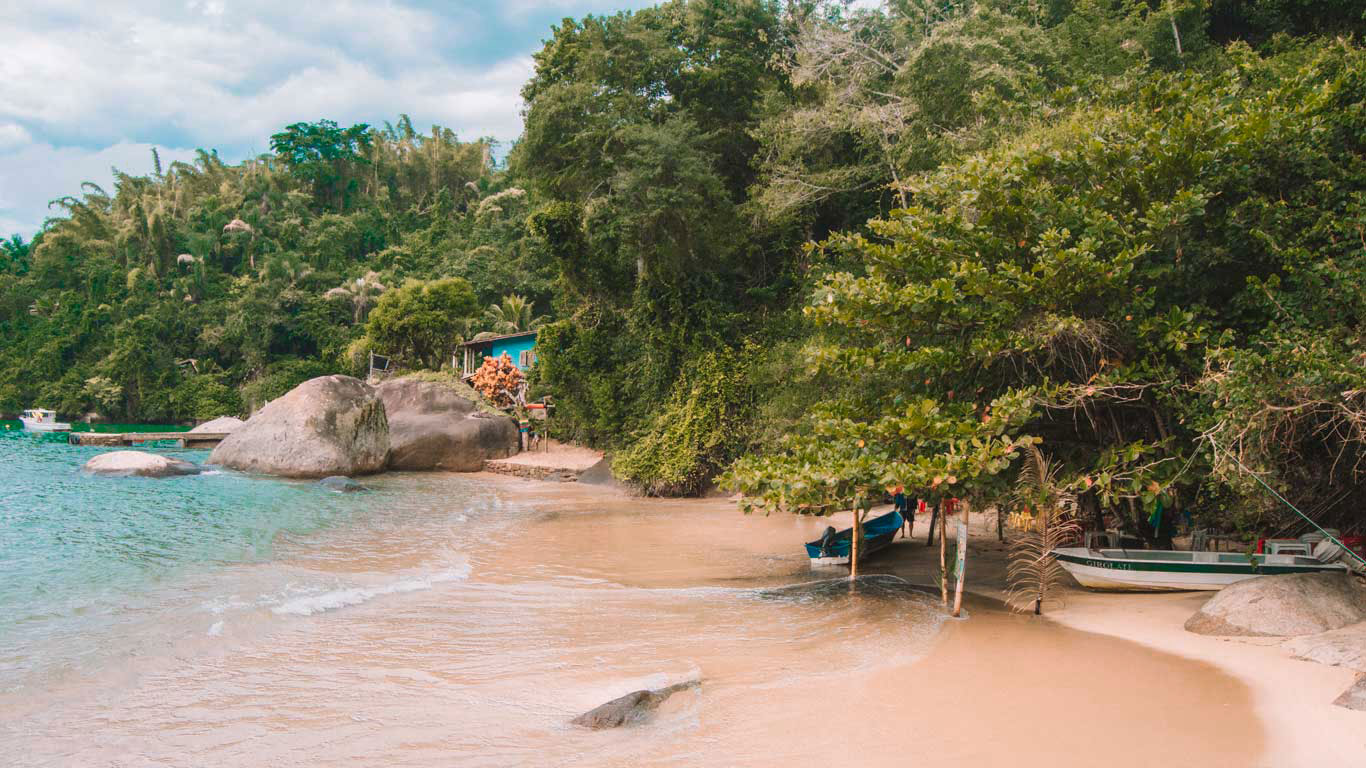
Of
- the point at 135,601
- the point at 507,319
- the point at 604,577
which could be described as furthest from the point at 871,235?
the point at 507,319

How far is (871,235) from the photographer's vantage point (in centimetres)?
1809

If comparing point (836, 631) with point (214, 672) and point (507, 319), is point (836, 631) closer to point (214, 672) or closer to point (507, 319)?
point (214, 672)

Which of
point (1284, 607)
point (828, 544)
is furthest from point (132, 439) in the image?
point (1284, 607)

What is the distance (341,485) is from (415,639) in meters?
13.2

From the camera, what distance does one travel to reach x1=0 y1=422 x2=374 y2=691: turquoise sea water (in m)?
→ 7.47

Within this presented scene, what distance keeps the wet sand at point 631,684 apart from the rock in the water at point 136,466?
1259cm

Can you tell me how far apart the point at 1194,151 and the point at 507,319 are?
106 ft

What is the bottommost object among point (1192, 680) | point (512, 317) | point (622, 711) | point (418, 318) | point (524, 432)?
point (1192, 680)

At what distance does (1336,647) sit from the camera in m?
6.36

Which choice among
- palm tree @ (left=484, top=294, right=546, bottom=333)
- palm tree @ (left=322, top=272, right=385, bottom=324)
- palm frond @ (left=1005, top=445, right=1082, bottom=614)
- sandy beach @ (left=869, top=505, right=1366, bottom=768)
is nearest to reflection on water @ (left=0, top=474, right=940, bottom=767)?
palm frond @ (left=1005, top=445, right=1082, bottom=614)

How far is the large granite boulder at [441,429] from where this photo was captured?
24375mm

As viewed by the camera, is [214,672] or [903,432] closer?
[214,672]

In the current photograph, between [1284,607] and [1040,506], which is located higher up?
[1040,506]

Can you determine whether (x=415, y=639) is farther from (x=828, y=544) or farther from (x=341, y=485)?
(x=341, y=485)
